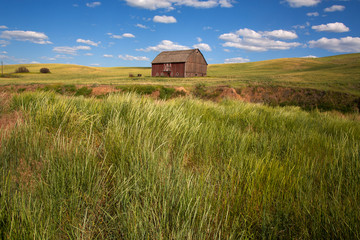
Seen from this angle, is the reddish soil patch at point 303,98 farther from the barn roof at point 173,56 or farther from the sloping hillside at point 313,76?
the barn roof at point 173,56

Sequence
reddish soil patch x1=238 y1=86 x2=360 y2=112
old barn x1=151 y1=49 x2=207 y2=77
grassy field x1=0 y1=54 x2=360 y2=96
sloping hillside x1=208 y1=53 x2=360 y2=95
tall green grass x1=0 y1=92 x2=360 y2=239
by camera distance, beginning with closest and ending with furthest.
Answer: tall green grass x1=0 y1=92 x2=360 y2=239 → reddish soil patch x1=238 y1=86 x2=360 y2=112 → sloping hillside x1=208 y1=53 x2=360 y2=95 → grassy field x1=0 y1=54 x2=360 y2=96 → old barn x1=151 y1=49 x2=207 y2=77

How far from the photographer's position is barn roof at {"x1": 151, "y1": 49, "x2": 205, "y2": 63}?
44.2 metres

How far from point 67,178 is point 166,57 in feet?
157

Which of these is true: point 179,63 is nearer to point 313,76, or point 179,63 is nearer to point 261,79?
point 261,79

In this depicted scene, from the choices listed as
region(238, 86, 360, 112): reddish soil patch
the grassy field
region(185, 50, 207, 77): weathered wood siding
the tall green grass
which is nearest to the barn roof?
region(185, 50, 207, 77): weathered wood siding

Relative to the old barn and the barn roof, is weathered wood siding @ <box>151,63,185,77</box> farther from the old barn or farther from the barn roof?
the barn roof

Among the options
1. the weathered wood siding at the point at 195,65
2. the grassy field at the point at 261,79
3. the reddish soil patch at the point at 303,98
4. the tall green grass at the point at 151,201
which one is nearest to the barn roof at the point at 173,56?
the weathered wood siding at the point at 195,65

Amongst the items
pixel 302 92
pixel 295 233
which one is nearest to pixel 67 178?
pixel 295 233

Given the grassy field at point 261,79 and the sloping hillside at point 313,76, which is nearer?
the sloping hillside at point 313,76

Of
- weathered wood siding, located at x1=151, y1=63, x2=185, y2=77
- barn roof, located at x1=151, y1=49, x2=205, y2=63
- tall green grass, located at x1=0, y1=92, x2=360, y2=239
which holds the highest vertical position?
barn roof, located at x1=151, y1=49, x2=205, y2=63

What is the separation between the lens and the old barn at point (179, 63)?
4388 centimetres

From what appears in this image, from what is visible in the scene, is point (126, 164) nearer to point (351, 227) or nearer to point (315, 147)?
point (351, 227)

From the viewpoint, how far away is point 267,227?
4.27 feet

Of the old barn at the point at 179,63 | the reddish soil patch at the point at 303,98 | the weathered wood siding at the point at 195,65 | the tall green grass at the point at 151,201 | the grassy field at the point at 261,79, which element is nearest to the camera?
the tall green grass at the point at 151,201
